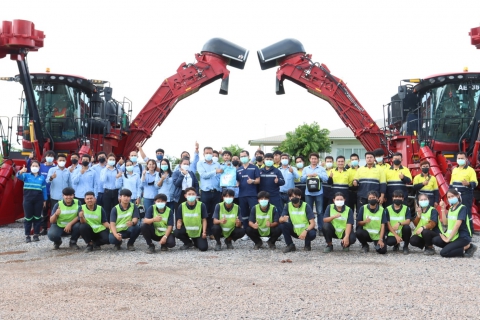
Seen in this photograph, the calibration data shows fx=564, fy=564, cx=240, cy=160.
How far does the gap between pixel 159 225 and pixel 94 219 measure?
1.18 meters

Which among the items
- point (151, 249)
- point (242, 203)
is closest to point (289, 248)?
point (242, 203)

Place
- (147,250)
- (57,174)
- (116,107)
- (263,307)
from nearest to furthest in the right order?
(263,307) < (147,250) < (57,174) < (116,107)

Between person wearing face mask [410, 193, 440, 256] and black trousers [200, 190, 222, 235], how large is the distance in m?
3.82

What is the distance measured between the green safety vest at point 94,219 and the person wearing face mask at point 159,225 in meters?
0.84

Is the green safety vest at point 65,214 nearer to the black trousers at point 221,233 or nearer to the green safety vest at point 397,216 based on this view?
the black trousers at point 221,233

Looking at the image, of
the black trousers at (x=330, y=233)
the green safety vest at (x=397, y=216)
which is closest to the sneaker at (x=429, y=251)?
the green safety vest at (x=397, y=216)

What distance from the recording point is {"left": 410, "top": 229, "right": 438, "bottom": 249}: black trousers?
30.9ft

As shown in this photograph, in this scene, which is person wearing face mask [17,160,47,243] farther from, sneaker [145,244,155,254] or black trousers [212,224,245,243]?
black trousers [212,224,245,243]

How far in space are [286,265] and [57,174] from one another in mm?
5966

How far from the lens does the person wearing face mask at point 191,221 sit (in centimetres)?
1005

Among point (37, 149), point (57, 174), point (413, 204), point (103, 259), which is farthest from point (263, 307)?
point (37, 149)

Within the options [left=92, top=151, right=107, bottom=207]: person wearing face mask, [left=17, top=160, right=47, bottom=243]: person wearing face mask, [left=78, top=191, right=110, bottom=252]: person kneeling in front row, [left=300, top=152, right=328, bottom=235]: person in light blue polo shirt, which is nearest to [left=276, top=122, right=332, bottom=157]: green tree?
[left=300, top=152, right=328, bottom=235]: person in light blue polo shirt

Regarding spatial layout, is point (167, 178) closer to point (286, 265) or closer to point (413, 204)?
point (286, 265)

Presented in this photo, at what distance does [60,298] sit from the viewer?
20.0 ft
